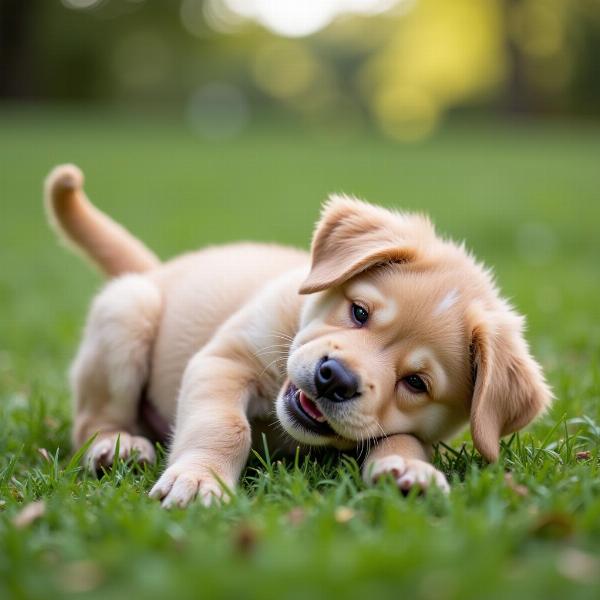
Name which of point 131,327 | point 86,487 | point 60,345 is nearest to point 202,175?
point 60,345

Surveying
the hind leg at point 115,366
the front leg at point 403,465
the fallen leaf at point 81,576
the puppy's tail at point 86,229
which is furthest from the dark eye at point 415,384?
the puppy's tail at point 86,229

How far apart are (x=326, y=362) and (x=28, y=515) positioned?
98 cm

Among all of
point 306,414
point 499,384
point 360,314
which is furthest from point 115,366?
point 499,384

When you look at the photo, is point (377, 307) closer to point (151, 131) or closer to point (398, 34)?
point (151, 131)

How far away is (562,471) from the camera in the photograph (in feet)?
9.09

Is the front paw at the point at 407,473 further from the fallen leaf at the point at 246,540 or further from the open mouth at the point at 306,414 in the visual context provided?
the fallen leaf at the point at 246,540

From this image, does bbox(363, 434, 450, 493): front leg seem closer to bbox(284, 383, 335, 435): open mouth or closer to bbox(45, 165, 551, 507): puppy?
bbox(45, 165, 551, 507): puppy

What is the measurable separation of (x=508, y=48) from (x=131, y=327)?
1054 inches

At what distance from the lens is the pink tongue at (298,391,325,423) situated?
2.91 meters

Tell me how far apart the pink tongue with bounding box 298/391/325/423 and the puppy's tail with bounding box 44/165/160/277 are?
1.66 metres

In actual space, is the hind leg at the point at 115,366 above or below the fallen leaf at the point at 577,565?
below

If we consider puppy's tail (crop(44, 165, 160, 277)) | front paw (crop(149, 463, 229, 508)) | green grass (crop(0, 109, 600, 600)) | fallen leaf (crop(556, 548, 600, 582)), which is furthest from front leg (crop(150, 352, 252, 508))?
puppy's tail (crop(44, 165, 160, 277))

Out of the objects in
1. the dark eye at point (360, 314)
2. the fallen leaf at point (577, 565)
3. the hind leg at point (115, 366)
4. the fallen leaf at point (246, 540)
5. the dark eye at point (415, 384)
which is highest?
the dark eye at point (360, 314)

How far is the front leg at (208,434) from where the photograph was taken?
2.66 meters
